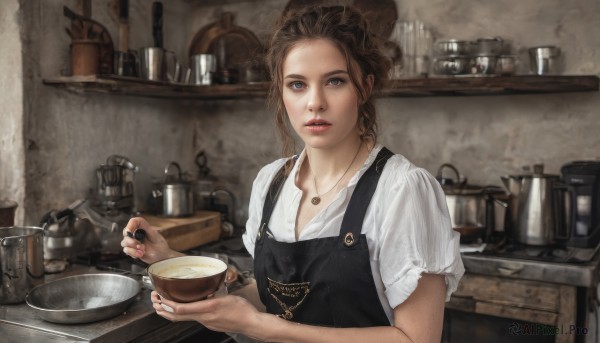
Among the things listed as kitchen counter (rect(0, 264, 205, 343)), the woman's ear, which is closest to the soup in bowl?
kitchen counter (rect(0, 264, 205, 343))

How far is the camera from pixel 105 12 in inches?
126

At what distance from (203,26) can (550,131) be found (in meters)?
2.51

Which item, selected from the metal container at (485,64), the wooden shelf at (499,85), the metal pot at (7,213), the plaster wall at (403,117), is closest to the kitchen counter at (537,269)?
the plaster wall at (403,117)

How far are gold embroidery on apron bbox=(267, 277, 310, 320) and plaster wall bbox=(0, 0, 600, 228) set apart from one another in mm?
1780

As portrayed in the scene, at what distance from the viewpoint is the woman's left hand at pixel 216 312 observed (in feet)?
4.14

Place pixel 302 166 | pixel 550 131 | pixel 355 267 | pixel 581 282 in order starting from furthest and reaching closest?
1. pixel 550 131
2. pixel 581 282
3. pixel 302 166
4. pixel 355 267

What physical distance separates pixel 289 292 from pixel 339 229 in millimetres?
260

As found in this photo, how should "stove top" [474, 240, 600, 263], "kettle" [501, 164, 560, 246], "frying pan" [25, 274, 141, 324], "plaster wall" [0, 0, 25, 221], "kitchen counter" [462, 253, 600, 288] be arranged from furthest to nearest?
"kettle" [501, 164, 560, 246]
"plaster wall" [0, 0, 25, 221]
"stove top" [474, 240, 600, 263]
"kitchen counter" [462, 253, 600, 288]
"frying pan" [25, 274, 141, 324]

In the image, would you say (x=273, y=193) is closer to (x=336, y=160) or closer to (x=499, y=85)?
(x=336, y=160)

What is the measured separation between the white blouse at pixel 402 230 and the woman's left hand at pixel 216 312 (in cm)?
36

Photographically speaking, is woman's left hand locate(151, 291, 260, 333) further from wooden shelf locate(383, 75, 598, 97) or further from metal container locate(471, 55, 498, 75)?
metal container locate(471, 55, 498, 75)

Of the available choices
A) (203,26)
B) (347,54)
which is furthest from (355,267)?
(203,26)

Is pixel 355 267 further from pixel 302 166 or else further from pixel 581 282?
pixel 581 282

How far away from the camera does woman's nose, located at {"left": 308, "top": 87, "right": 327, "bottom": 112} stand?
1.48 metres
